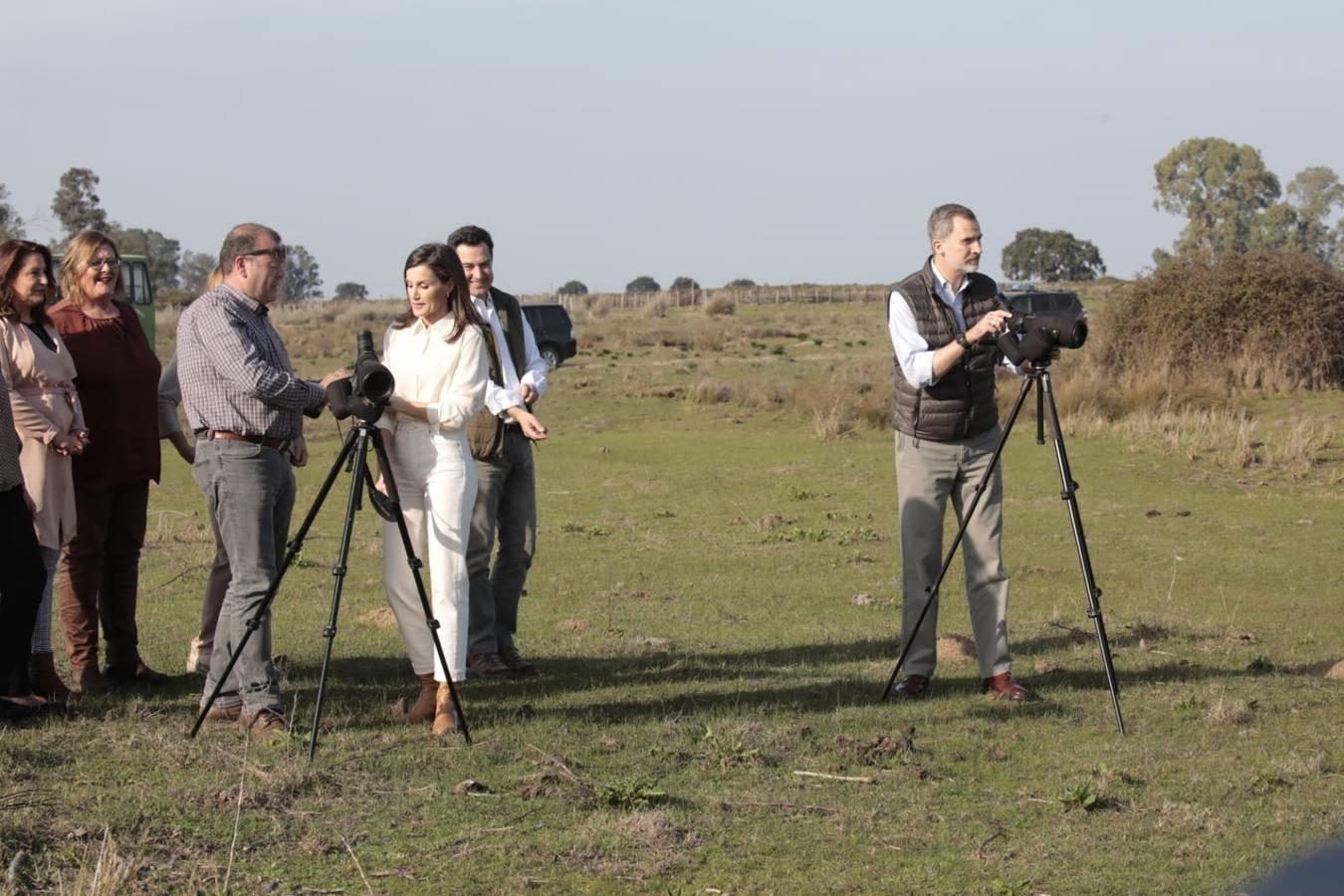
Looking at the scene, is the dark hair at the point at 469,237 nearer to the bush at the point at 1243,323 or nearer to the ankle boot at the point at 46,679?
the ankle boot at the point at 46,679

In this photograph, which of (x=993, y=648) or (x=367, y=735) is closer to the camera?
(x=367, y=735)

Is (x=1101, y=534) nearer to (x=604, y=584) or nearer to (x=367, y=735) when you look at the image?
(x=604, y=584)

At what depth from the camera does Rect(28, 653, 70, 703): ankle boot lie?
6.99 meters

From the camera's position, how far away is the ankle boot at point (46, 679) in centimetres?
699

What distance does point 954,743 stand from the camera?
6.43 m

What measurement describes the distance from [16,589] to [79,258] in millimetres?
1599

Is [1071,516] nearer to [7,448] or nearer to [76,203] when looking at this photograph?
[7,448]

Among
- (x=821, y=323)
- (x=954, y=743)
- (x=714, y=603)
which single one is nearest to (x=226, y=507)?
(x=954, y=743)

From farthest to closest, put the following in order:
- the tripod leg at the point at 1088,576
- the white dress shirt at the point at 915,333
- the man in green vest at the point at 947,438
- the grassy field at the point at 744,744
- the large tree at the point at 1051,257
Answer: the large tree at the point at 1051,257, the man in green vest at the point at 947,438, the white dress shirt at the point at 915,333, the tripod leg at the point at 1088,576, the grassy field at the point at 744,744

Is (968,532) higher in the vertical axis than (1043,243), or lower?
lower

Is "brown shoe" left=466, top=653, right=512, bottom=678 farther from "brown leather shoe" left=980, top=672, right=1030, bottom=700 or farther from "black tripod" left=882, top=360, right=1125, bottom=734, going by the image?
"brown leather shoe" left=980, top=672, right=1030, bottom=700

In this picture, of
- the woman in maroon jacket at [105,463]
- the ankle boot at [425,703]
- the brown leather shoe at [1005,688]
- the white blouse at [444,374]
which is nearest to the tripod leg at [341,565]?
the white blouse at [444,374]

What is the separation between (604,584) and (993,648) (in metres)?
4.54

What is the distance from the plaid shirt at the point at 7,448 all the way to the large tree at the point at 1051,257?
88.8 metres
